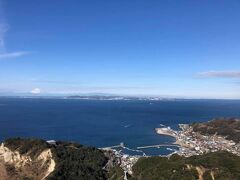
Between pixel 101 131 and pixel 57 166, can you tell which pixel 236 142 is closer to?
pixel 101 131

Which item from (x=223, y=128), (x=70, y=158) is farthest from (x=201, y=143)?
(x=70, y=158)

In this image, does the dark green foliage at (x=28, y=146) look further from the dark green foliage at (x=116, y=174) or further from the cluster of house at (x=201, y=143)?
the cluster of house at (x=201, y=143)

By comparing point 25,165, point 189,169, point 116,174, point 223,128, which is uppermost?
point 223,128

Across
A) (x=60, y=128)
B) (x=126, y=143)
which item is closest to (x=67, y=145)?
(x=126, y=143)

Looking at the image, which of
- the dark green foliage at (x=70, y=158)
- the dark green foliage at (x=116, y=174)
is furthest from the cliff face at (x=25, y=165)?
the dark green foliage at (x=116, y=174)

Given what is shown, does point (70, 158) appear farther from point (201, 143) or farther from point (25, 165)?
point (201, 143)

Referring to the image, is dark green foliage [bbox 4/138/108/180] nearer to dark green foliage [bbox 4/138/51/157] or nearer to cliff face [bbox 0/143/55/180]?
dark green foliage [bbox 4/138/51/157]

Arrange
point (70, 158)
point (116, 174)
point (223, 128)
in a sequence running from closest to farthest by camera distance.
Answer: point (116, 174)
point (70, 158)
point (223, 128)
